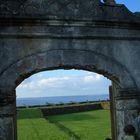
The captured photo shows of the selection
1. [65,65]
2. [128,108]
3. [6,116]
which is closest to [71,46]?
[65,65]

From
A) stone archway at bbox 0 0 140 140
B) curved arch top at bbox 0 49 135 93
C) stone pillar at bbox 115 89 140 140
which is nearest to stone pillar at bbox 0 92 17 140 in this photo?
stone archway at bbox 0 0 140 140

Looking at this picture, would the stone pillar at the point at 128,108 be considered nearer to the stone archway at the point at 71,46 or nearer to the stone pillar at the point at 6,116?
the stone archway at the point at 71,46

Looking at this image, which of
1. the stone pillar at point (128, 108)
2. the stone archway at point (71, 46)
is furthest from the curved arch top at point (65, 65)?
the stone pillar at point (128, 108)

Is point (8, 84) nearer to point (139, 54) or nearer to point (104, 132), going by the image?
point (139, 54)

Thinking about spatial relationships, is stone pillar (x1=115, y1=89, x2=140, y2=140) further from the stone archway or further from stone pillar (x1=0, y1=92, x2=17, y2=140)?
stone pillar (x1=0, y1=92, x2=17, y2=140)

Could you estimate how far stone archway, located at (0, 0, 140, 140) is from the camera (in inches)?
298

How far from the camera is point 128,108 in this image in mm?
8070

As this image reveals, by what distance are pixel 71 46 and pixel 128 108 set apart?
1.64m

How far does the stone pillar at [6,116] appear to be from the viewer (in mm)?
7387

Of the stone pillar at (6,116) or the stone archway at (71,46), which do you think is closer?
the stone pillar at (6,116)

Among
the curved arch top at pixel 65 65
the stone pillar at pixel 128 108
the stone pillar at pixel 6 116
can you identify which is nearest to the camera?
the stone pillar at pixel 6 116

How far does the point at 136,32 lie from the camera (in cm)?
834

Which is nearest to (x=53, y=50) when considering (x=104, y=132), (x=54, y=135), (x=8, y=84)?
(x=8, y=84)

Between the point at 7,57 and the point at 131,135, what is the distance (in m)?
2.63
